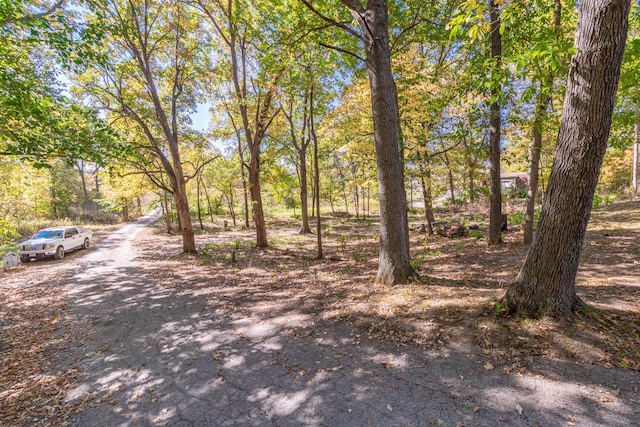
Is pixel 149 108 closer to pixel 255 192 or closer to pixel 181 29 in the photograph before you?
pixel 181 29

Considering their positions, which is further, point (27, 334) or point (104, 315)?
point (104, 315)

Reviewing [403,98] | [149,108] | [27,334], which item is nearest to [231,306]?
[27,334]

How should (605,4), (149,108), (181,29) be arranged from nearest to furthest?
1. (605,4)
2. (181,29)
3. (149,108)

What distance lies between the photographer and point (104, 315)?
19.5 ft

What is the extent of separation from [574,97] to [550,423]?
10.9 ft

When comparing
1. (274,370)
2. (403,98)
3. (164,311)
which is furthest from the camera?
(403,98)

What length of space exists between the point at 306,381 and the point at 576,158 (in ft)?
13.3

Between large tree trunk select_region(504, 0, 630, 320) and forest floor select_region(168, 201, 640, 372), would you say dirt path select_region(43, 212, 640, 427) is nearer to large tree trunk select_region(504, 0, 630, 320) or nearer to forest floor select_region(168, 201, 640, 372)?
forest floor select_region(168, 201, 640, 372)

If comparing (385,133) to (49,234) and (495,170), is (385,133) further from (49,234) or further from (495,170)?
(49,234)

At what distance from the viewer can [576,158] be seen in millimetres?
2994

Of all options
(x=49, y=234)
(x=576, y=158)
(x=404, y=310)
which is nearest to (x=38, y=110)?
(x=404, y=310)

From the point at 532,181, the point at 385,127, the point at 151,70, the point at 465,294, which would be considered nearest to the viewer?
the point at 465,294

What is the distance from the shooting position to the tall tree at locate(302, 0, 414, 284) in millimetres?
5145

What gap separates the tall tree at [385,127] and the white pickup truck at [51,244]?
51.7 ft
